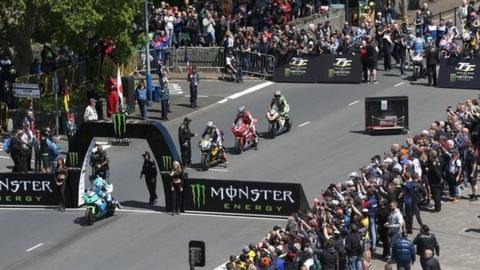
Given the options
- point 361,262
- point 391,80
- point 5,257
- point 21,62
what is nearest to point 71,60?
point 21,62

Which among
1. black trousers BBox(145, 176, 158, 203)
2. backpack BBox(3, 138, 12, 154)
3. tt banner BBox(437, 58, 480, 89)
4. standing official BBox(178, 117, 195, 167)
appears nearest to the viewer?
black trousers BBox(145, 176, 158, 203)

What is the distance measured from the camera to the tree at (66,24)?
4509cm

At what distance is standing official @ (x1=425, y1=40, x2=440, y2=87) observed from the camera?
49031 millimetres

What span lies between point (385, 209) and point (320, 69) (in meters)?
19.8

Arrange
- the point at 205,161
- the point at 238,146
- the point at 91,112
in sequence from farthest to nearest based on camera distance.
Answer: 1. the point at 91,112
2. the point at 238,146
3. the point at 205,161

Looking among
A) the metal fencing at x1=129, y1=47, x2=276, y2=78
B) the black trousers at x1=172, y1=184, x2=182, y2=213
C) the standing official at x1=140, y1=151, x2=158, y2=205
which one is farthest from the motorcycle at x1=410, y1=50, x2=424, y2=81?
the black trousers at x1=172, y1=184, x2=182, y2=213

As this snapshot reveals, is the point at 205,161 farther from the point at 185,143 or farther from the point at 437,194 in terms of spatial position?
the point at 437,194

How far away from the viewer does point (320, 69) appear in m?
51.7

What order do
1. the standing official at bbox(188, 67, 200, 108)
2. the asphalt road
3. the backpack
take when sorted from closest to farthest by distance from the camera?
the asphalt road
the backpack
the standing official at bbox(188, 67, 200, 108)

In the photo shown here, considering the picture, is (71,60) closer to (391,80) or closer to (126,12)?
(126,12)

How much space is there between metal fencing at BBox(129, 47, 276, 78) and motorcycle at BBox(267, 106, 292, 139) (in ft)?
27.6

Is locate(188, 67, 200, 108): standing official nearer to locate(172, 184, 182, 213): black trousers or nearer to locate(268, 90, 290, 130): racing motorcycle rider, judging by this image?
locate(268, 90, 290, 130): racing motorcycle rider

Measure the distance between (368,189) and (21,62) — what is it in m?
18.7

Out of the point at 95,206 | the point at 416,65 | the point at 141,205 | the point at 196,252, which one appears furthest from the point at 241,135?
the point at 196,252
